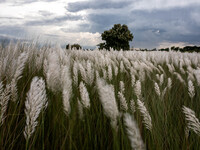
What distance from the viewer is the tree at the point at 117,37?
22688mm

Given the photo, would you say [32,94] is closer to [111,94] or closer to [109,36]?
[111,94]

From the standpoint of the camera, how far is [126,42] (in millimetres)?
23641

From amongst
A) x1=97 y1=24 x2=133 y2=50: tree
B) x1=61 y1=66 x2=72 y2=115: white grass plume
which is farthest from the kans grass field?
x1=97 y1=24 x2=133 y2=50: tree

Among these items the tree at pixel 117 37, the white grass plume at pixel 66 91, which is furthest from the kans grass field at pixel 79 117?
the tree at pixel 117 37

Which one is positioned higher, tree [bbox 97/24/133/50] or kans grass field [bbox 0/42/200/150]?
tree [bbox 97/24/133/50]

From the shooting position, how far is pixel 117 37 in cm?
2277

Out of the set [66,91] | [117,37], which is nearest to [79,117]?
[66,91]

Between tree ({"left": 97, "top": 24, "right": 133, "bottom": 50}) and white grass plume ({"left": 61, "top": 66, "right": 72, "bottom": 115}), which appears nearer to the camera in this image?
white grass plume ({"left": 61, "top": 66, "right": 72, "bottom": 115})

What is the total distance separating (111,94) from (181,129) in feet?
3.63

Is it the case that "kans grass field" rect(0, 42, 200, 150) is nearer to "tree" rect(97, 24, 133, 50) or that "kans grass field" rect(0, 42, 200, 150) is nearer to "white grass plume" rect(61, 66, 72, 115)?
"white grass plume" rect(61, 66, 72, 115)

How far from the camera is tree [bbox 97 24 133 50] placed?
22688 millimetres

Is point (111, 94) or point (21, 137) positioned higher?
point (111, 94)

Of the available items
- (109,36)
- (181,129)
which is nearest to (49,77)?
(181,129)

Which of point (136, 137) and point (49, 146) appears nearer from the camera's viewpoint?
point (136, 137)
